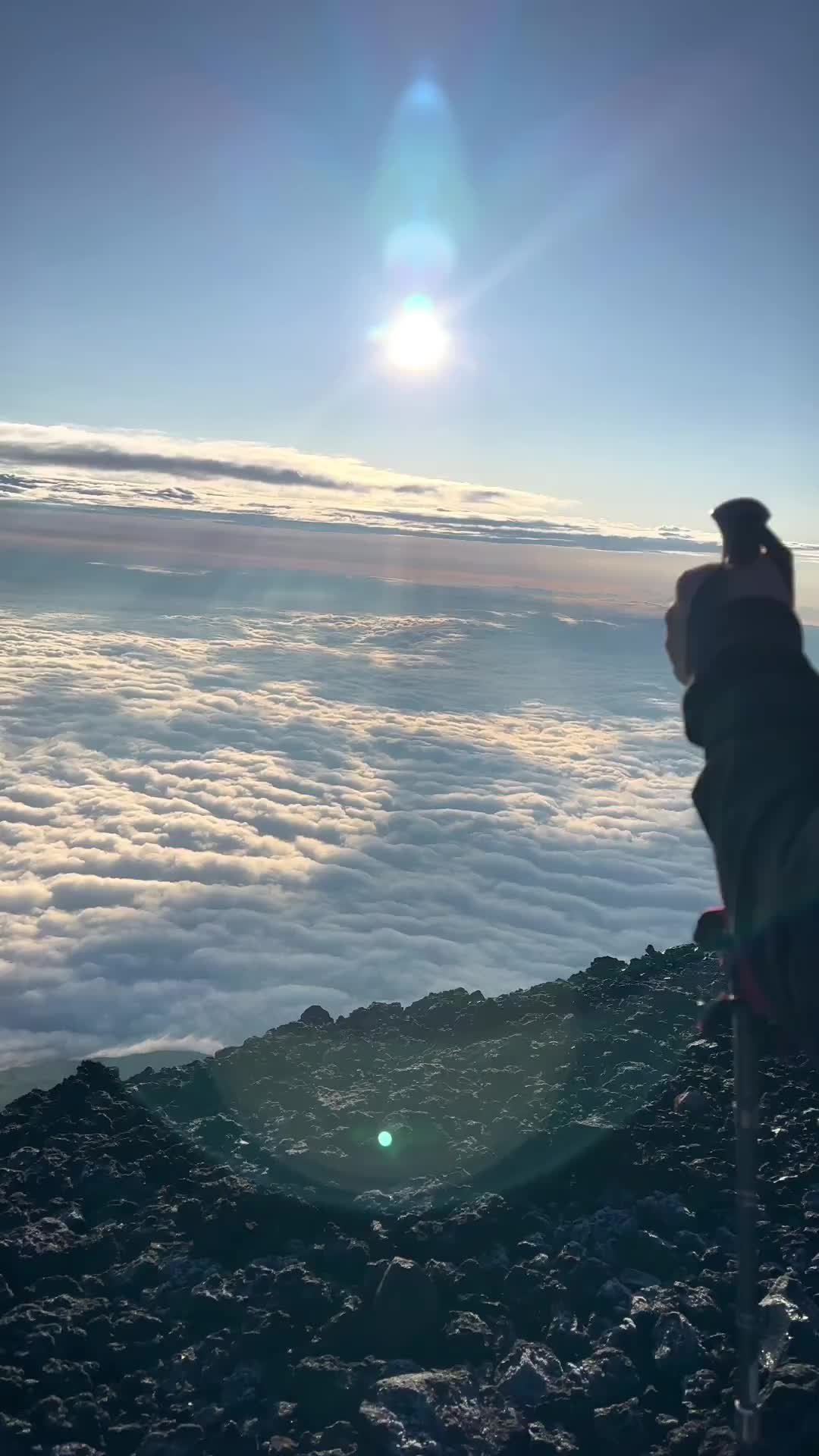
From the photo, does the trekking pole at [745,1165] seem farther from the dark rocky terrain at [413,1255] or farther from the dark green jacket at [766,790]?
the dark rocky terrain at [413,1255]

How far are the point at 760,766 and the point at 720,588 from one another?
1.87 ft

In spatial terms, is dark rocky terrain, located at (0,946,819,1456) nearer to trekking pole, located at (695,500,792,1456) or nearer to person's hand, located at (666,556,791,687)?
trekking pole, located at (695,500,792,1456)

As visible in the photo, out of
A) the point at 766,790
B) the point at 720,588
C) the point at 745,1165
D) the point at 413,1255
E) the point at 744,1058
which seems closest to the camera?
the point at 766,790

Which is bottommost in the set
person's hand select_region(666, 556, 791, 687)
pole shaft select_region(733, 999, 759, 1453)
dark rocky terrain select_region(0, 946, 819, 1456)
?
dark rocky terrain select_region(0, 946, 819, 1456)

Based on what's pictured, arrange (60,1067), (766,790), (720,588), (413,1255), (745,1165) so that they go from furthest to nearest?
1. (60,1067)
2. (413,1255)
3. (745,1165)
4. (720,588)
5. (766,790)

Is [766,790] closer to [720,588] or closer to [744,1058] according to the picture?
[720,588]

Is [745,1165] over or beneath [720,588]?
beneath

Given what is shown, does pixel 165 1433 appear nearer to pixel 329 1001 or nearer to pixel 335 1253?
pixel 335 1253

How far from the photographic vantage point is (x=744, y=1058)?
3568mm

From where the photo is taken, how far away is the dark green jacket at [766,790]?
233cm

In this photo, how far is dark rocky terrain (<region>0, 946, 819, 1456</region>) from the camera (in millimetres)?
6824

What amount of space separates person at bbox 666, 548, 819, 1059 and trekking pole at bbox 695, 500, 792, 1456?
56 mm

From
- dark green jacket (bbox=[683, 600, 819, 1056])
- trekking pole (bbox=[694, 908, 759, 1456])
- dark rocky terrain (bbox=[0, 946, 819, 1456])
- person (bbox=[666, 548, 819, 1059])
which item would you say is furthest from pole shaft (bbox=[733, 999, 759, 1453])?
dark rocky terrain (bbox=[0, 946, 819, 1456])

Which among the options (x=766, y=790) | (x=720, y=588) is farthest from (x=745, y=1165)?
(x=720, y=588)
